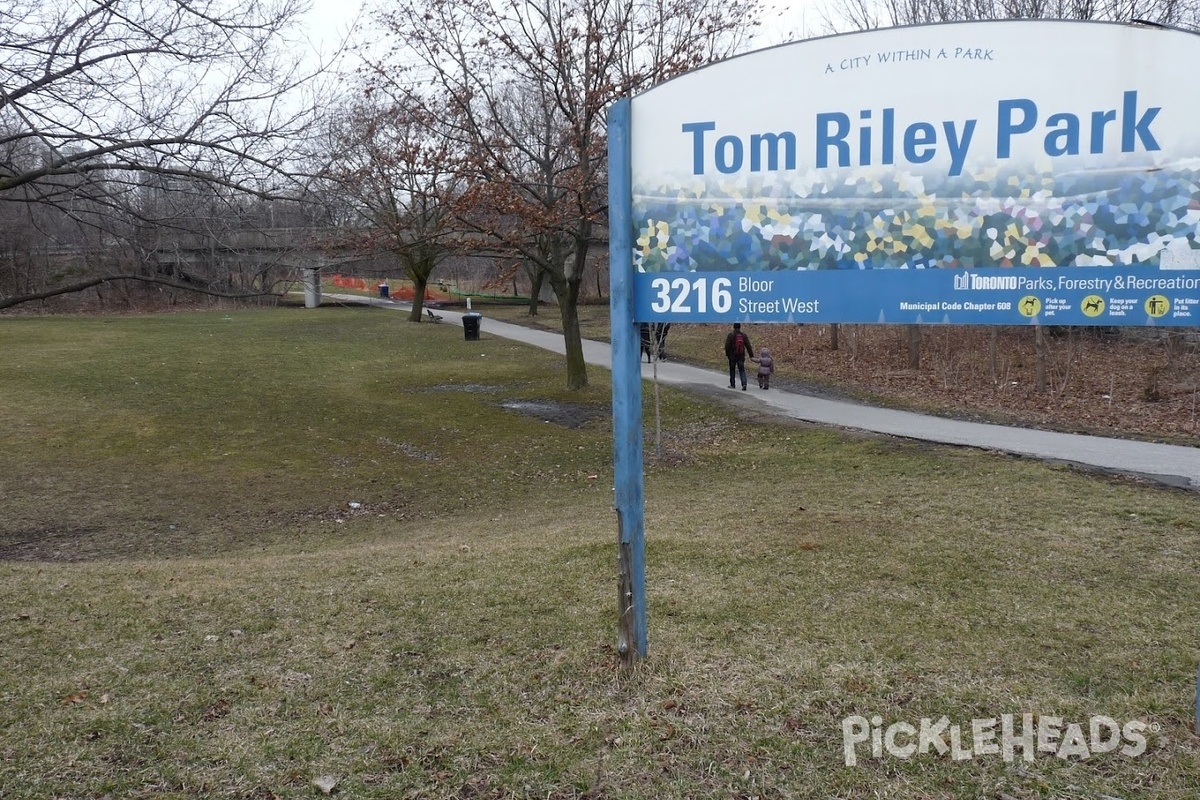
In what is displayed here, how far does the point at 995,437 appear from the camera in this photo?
40.1 ft

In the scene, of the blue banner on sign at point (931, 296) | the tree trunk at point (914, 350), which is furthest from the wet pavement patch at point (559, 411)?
the blue banner on sign at point (931, 296)

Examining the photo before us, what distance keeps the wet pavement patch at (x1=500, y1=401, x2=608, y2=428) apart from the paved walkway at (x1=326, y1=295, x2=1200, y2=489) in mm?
2634

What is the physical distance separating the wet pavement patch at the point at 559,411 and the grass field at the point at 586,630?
4.07m

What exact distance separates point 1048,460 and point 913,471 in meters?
1.78

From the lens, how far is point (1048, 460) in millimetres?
10539

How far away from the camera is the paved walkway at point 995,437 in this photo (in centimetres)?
1023

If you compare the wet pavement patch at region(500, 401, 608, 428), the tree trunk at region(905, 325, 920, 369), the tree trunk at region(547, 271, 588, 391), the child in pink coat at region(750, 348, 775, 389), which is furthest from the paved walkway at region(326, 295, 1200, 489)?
the tree trunk at region(905, 325, 920, 369)

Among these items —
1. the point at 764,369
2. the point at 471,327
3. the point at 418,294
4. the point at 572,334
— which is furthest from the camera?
the point at 418,294

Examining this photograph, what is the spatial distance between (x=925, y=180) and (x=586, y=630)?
9.10ft

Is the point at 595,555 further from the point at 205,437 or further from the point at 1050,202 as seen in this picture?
the point at 205,437

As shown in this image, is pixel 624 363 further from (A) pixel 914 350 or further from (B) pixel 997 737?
(A) pixel 914 350

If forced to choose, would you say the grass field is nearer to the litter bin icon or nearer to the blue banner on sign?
the blue banner on sign

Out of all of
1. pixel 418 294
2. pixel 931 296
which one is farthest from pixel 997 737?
pixel 418 294

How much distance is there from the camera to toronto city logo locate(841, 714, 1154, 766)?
331 centimetres
